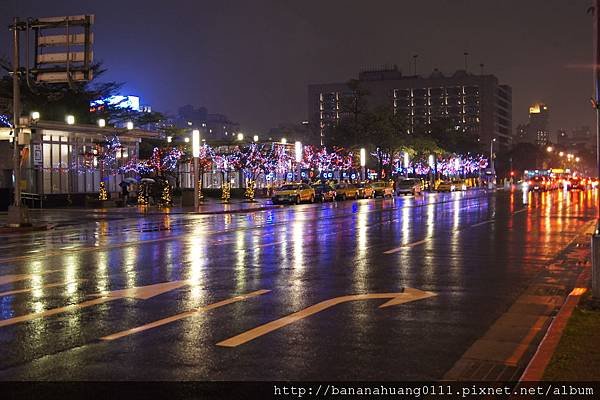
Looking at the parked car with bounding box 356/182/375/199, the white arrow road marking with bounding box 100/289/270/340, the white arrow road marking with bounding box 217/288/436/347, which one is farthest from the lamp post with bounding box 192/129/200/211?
the white arrow road marking with bounding box 217/288/436/347

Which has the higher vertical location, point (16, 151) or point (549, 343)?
point (16, 151)

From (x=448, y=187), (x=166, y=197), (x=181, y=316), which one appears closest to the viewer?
(x=181, y=316)

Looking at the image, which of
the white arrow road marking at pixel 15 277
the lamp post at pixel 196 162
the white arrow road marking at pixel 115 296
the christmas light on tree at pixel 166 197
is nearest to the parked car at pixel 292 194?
the christmas light on tree at pixel 166 197

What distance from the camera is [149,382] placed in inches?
262

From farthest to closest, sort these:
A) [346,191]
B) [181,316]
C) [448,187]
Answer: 1. [448,187]
2. [346,191]
3. [181,316]

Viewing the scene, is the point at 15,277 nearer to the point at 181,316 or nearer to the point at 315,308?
the point at 181,316

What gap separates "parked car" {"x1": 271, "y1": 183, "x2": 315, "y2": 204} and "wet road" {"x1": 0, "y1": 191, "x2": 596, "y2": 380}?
28.9m

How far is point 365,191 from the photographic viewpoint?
211ft

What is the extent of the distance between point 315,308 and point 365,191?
5447 centimetres

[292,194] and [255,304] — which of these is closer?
[255,304]

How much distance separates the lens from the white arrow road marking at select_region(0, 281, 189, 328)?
9.60m

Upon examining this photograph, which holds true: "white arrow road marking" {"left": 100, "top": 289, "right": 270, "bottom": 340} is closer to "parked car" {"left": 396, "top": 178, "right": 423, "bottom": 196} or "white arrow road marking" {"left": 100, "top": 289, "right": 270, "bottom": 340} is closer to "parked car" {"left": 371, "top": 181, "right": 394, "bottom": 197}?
"parked car" {"left": 371, "top": 181, "right": 394, "bottom": 197}

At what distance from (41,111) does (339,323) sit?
63.5 meters

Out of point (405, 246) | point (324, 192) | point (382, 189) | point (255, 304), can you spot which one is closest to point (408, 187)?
point (382, 189)
